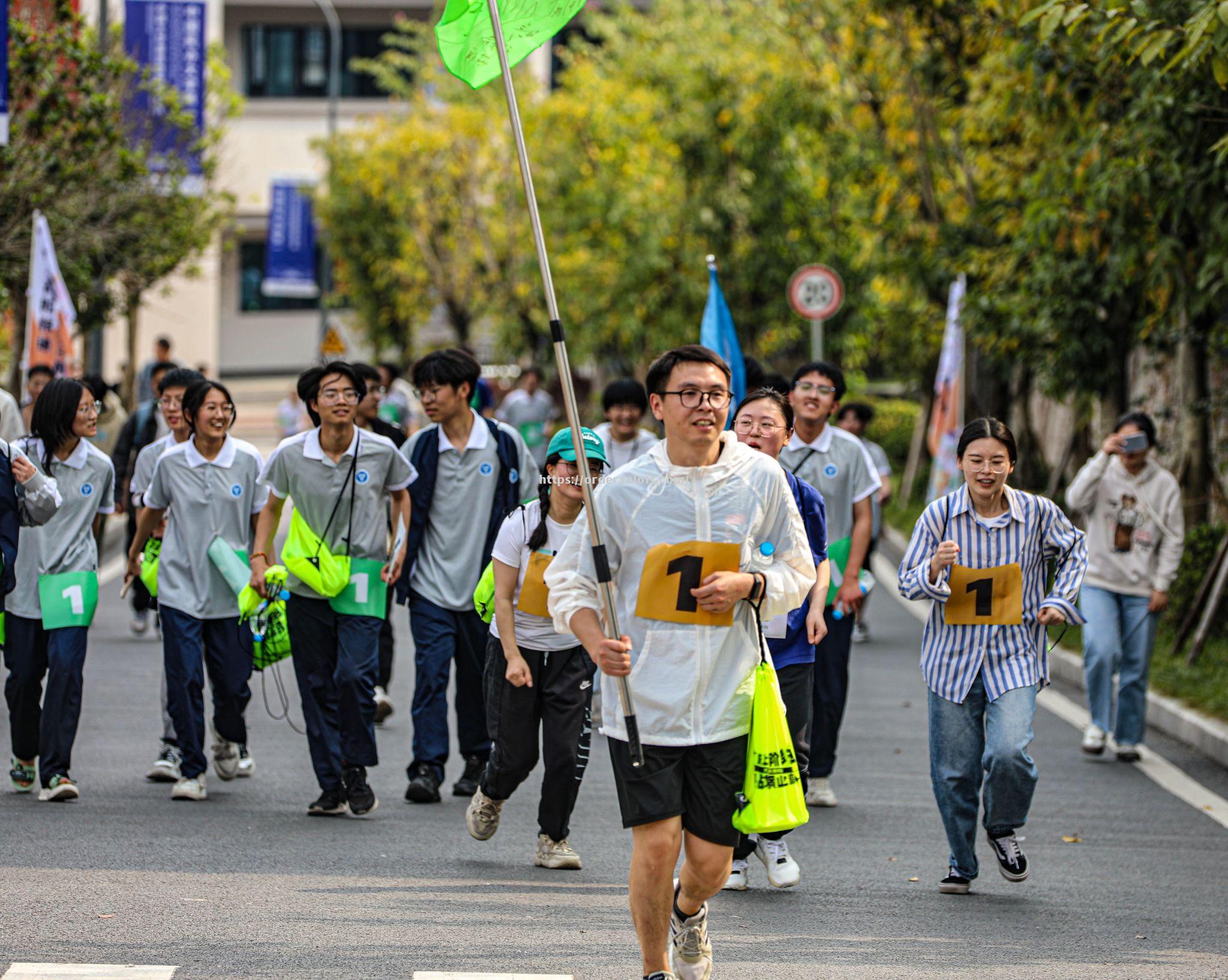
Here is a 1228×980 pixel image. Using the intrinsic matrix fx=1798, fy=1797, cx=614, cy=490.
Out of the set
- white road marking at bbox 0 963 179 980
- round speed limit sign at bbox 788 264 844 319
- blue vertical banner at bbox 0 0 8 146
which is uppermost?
blue vertical banner at bbox 0 0 8 146

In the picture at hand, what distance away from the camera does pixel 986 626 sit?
6.50 m

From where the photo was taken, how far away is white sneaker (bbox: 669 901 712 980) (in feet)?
16.7

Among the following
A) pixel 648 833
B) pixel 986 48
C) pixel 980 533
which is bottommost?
pixel 648 833

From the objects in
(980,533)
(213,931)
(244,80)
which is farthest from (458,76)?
(244,80)

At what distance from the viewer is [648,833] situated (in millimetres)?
Answer: 4887

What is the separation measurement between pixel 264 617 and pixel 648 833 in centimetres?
354

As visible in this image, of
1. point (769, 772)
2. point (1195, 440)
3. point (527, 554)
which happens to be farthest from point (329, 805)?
point (1195, 440)

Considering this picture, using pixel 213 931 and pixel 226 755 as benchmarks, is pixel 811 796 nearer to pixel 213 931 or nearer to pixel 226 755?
pixel 226 755

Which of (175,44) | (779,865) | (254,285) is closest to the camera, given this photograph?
(779,865)

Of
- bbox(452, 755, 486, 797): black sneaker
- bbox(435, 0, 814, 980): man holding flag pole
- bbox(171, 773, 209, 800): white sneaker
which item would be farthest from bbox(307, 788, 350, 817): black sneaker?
bbox(435, 0, 814, 980): man holding flag pole

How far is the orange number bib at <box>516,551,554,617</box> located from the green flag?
1774 millimetres

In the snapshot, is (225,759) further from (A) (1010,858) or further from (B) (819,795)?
(A) (1010,858)

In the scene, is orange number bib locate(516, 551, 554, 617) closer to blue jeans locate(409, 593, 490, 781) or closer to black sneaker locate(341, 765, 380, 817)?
blue jeans locate(409, 593, 490, 781)

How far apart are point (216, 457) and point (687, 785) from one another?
3.82 meters
